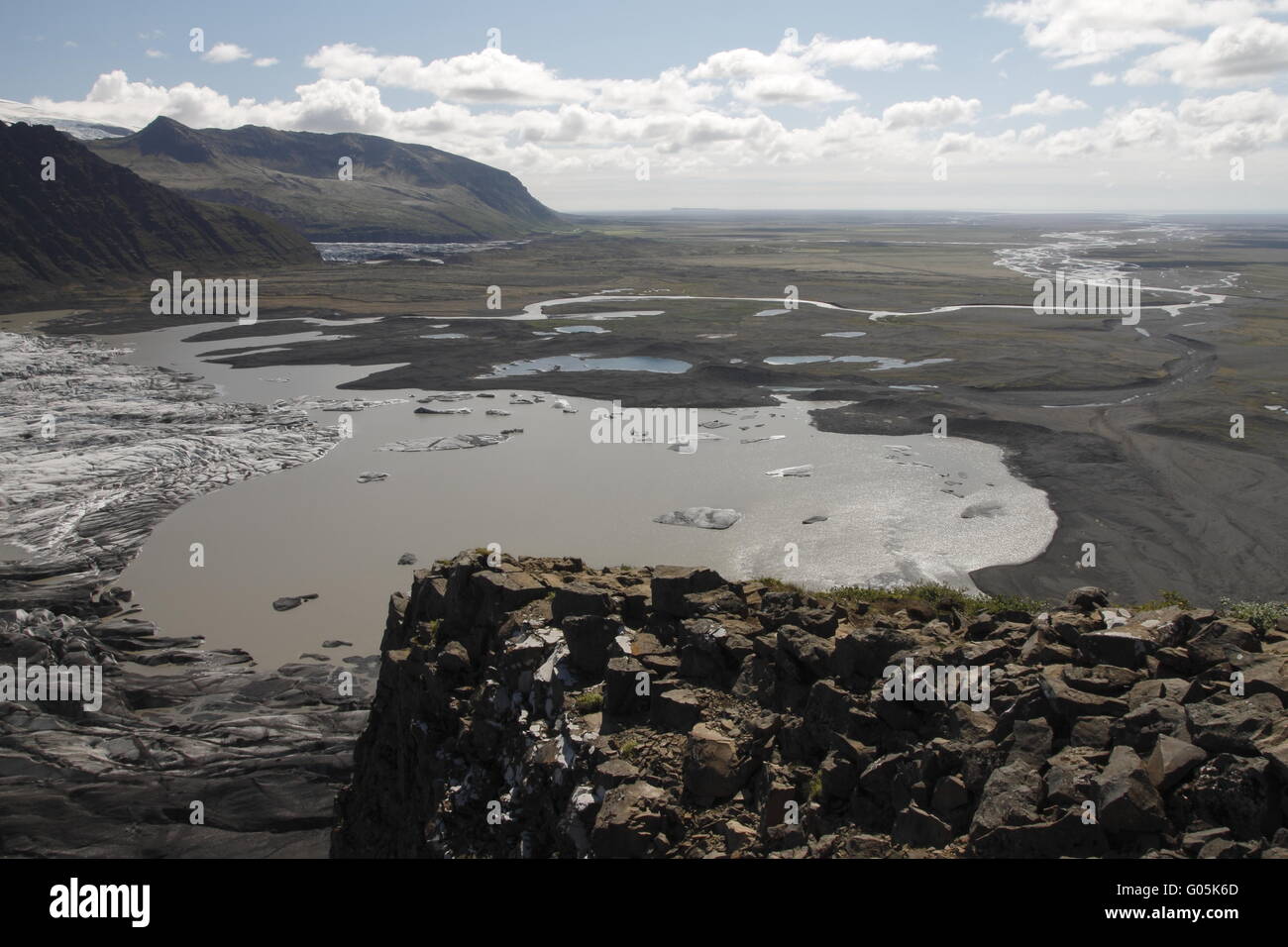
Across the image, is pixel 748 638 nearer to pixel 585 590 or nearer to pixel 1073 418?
pixel 585 590

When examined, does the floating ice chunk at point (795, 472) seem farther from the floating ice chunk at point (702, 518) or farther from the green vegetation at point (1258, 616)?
the green vegetation at point (1258, 616)

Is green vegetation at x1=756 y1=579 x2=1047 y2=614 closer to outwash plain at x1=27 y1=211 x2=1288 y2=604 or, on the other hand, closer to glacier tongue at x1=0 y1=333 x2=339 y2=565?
outwash plain at x1=27 y1=211 x2=1288 y2=604

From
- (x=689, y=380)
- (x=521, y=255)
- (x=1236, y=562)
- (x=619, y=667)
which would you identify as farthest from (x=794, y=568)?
(x=521, y=255)

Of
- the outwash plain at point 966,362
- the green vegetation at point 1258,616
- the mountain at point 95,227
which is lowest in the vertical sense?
the green vegetation at point 1258,616

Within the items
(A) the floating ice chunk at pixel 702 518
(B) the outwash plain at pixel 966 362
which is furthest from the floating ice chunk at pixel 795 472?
(B) the outwash plain at pixel 966 362

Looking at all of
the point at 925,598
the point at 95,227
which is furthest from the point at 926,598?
the point at 95,227
